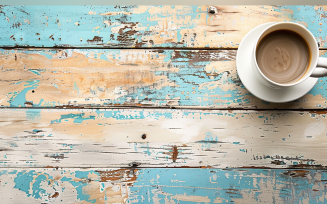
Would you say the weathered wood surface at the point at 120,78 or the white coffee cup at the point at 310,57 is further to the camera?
the weathered wood surface at the point at 120,78

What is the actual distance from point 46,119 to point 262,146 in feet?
2.23

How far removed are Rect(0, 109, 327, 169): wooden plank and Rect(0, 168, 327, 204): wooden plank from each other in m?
0.03

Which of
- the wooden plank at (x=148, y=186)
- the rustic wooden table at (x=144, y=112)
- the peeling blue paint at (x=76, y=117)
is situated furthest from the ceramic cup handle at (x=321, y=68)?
the peeling blue paint at (x=76, y=117)

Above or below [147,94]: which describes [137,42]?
above

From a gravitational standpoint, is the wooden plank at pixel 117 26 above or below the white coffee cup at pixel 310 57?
above

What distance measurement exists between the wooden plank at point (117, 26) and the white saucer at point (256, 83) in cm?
8

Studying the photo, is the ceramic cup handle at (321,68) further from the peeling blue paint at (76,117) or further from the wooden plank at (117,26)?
the peeling blue paint at (76,117)

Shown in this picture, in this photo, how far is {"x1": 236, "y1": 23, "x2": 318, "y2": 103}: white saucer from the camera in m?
0.57

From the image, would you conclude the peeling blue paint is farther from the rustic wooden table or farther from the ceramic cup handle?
the ceramic cup handle

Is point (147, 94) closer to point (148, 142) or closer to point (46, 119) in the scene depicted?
point (148, 142)

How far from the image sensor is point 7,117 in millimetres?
Result: 643

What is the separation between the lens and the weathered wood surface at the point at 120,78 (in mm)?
639

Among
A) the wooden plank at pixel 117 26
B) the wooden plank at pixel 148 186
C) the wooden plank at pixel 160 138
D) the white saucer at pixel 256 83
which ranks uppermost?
the wooden plank at pixel 117 26

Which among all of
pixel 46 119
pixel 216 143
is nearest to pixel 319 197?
pixel 216 143
